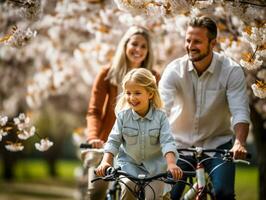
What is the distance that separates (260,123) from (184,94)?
15.2 feet

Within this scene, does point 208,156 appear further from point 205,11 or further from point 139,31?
point 205,11

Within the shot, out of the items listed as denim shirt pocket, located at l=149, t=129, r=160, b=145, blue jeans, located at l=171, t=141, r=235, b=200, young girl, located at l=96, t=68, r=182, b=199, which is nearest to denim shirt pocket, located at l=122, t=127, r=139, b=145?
young girl, located at l=96, t=68, r=182, b=199

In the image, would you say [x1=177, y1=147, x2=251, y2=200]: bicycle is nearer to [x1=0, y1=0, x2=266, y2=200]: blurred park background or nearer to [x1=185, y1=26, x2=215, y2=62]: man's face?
[x1=0, y1=0, x2=266, y2=200]: blurred park background

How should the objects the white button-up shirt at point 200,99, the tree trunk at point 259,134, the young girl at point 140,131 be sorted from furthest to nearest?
the tree trunk at point 259,134
the white button-up shirt at point 200,99
the young girl at point 140,131

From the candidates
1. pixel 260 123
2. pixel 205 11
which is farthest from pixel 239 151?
pixel 260 123

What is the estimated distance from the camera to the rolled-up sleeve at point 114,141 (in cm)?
532

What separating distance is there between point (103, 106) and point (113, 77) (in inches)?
12.6

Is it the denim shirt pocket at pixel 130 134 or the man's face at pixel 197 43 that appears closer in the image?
the denim shirt pocket at pixel 130 134

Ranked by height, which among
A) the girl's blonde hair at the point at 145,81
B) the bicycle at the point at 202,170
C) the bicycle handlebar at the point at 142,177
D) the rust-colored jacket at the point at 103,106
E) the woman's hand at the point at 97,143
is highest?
the rust-colored jacket at the point at 103,106

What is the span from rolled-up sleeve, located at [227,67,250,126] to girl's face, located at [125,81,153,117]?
1.07 meters

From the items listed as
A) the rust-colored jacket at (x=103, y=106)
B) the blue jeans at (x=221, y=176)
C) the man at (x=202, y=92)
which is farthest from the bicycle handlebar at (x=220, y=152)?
the rust-colored jacket at (x=103, y=106)

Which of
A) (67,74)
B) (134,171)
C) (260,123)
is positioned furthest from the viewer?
(67,74)

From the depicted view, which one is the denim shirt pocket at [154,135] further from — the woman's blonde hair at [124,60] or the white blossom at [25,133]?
the white blossom at [25,133]

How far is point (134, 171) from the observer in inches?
212
